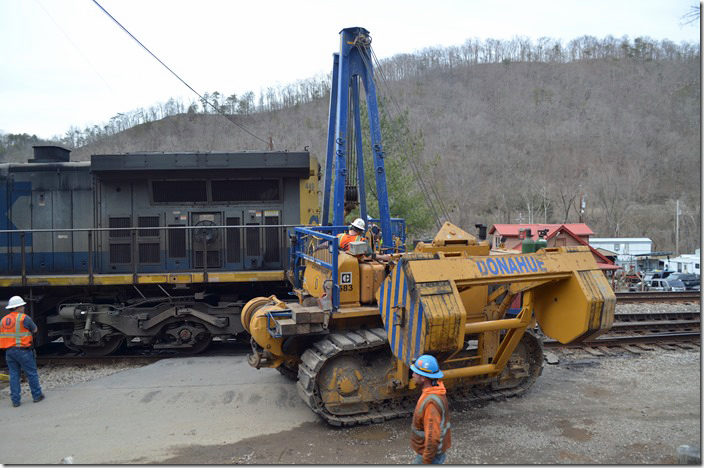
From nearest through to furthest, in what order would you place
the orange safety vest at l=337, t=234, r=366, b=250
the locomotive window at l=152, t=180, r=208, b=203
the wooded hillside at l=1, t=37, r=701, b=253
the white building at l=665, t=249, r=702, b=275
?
1. the orange safety vest at l=337, t=234, r=366, b=250
2. the locomotive window at l=152, t=180, r=208, b=203
3. the white building at l=665, t=249, r=702, b=275
4. the wooded hillside at l=1, t=37, r=701, b=253

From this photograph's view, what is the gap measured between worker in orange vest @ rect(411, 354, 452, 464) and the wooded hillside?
28.2m

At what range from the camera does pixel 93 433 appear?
555 centimetres

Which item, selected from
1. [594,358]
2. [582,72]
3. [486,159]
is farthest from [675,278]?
[582,72]

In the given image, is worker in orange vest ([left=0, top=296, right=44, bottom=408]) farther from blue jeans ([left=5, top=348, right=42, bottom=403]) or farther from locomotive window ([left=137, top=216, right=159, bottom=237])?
locomotive window ([left=137, top=216, right=159, bottom=237])

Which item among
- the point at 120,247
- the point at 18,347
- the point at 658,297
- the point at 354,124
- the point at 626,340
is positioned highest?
the point at 354,124

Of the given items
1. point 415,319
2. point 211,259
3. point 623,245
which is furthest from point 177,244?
point 623,245

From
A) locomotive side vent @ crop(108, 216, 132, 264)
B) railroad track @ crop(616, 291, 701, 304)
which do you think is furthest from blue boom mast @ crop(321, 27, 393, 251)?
railroad track @ crop(616, 291, 701, 304)

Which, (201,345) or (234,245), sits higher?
(234,245)

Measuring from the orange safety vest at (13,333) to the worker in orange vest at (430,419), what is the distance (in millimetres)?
5971

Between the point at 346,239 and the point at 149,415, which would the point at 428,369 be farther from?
the point at 149,415

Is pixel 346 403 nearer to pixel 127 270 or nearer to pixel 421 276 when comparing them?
pixel 421 276

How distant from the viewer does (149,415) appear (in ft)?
19.8

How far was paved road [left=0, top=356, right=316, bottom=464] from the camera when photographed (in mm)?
5176

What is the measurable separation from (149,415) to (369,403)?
282 centimetres
